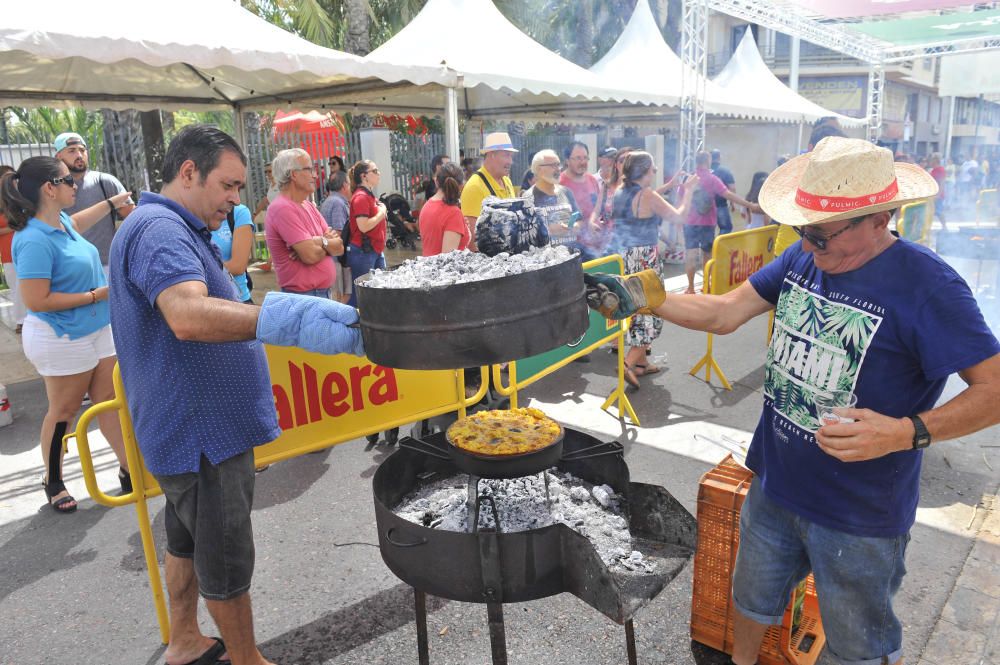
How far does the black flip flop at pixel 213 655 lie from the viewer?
287cm

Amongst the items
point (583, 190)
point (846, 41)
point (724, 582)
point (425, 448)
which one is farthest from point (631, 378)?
point (846, 41)

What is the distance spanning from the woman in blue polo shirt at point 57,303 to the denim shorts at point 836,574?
3.99m

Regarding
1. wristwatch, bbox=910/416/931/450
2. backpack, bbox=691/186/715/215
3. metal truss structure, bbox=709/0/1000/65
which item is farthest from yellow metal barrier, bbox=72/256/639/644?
metal truss structure, bbox=709/0/1000/65

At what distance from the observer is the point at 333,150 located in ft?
56.3

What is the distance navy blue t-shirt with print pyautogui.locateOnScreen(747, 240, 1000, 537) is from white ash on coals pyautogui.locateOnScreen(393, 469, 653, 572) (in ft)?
1.97

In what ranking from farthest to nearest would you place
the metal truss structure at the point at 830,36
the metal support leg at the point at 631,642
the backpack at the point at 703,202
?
the metal truss structure at the point at 830,36 → the backpack at the point at 703,202 → the metal support leg at the point at 631,642

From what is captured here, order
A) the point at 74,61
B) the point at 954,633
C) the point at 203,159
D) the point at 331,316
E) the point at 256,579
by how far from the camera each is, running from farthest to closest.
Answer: the point at 74,61
the point at 256,579
the point at 954,633
the point at 203,159
the point at 331,316

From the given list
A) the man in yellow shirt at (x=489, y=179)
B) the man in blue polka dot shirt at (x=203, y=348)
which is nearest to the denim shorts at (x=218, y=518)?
the man in blue polka dot shirt at (x=203, y=348)

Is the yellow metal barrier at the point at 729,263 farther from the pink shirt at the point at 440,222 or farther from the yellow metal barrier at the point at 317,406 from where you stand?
the yellow metal barrier at the point at 317,406

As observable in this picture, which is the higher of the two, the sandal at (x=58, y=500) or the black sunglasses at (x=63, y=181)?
the black sunglasses at (x=63, y=181)

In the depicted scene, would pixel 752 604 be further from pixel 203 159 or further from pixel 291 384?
pixel 203 159

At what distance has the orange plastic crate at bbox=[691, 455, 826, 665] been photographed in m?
2.82

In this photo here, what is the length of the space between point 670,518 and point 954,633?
1.72 metres

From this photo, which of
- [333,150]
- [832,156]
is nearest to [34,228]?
[832,156]
